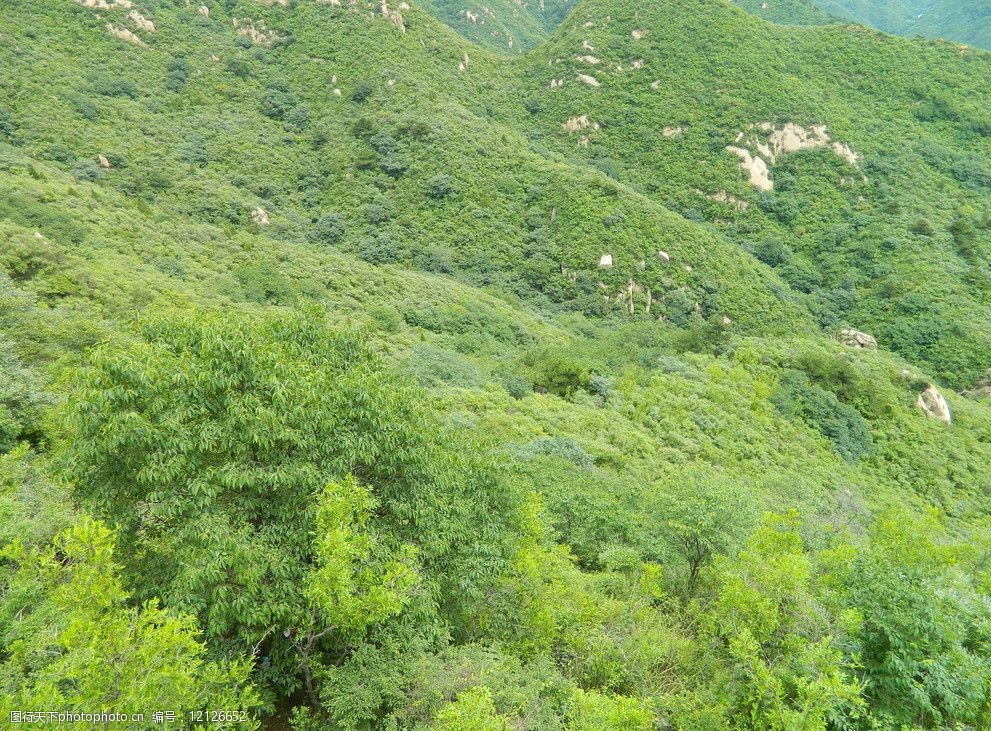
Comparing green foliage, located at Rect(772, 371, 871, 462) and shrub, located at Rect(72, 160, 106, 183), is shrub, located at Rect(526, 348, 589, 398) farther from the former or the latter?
shrub, located at Rect(72, 160, 106, 183)

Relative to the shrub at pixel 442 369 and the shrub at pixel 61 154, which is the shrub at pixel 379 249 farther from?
the shrub at pixel 61 154

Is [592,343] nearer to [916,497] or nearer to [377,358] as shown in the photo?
[916,497]

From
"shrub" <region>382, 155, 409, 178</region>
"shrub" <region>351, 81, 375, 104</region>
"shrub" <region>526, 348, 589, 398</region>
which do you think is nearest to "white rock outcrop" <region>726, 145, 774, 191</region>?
"shrub" <region>382, 155, 409, 178</region>

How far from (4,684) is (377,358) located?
6.33 meters

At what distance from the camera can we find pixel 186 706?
17.6ft

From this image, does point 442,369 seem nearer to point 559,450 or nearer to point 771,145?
point 559,450

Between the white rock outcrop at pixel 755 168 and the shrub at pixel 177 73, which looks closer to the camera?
the shrub at pixel 177 73

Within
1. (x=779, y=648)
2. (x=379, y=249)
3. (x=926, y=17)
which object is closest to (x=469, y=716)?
(x=779, y=648)

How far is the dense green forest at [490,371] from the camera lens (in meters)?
6.88

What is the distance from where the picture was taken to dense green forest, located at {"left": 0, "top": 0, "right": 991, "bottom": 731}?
22.6 ft

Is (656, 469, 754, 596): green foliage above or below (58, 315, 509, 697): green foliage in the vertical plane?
below

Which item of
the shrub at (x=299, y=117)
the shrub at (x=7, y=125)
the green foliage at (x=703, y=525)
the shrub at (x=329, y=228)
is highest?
the green foliage at (x=703, y=525)

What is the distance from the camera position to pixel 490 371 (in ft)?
91.0

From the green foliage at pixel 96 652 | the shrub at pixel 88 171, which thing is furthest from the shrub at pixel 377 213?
the green foliage at pixel 96 652
